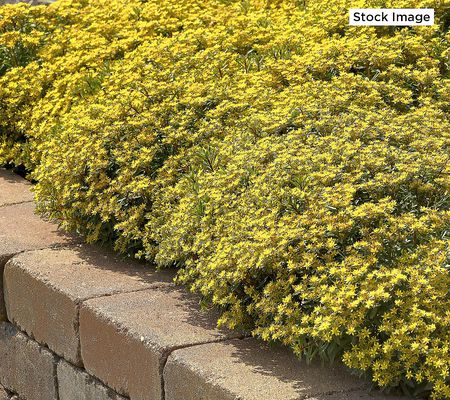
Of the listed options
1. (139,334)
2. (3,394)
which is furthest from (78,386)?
(3,394)

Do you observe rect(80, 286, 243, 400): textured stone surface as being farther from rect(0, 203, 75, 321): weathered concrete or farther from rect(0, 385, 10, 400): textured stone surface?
rect(0, 385, 10, 400): textured stone surface

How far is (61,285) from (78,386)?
0.40 m

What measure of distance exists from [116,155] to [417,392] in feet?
6.15

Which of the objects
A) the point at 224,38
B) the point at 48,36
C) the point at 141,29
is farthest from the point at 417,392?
the point at 48,36

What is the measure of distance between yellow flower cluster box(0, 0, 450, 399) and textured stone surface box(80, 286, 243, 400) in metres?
0.12

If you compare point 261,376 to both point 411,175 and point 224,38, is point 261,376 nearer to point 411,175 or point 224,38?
point 411,175

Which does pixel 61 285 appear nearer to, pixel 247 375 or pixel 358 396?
pixel 247 375

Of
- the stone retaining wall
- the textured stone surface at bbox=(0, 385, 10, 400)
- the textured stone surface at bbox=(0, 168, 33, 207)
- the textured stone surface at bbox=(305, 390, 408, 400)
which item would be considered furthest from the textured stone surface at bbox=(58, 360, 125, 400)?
the textured stone surface at bbox=(0, 168, 33, 207)

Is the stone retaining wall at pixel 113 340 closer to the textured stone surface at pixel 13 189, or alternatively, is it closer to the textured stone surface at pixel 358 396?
the textured stone surface at pixel 358 396

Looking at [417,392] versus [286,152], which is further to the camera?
[286,152]

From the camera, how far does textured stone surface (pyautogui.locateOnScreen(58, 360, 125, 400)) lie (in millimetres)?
3967

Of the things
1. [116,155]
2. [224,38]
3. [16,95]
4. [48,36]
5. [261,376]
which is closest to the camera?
[261,376]

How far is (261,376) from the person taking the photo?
3.26 m

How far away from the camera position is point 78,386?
4.14m
